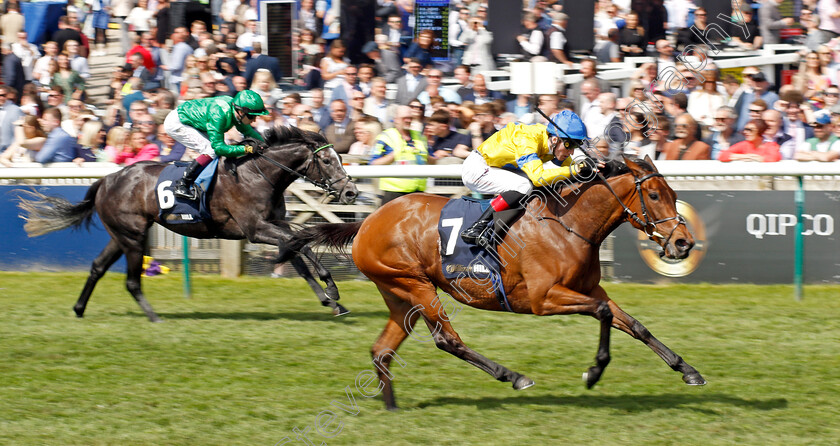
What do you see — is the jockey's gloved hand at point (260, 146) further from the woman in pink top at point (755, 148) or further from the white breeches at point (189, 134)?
the woman in pink top at point (755, 148)

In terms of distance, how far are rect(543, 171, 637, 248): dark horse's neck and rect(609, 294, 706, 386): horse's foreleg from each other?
0.40 meters

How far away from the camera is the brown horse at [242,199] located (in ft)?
24.9

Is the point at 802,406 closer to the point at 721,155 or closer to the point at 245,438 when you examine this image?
the point at 245,438

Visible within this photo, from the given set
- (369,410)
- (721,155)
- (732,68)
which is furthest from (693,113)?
(369,410)

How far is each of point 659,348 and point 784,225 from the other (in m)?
3.41

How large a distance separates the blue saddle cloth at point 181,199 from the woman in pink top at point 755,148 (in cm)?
408

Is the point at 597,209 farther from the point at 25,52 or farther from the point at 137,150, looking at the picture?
the point at 25,52

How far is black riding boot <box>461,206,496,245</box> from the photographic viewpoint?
16.9ft

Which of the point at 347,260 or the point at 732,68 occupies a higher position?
the point at 732,68

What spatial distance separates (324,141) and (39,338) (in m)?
2.42

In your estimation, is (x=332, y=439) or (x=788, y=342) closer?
(x=332, y=439)

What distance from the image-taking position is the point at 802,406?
5.00 metres

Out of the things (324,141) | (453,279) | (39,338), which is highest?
(324,141)

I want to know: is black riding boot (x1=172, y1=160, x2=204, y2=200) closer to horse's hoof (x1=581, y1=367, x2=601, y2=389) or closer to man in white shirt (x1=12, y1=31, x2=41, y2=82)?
horse's hoof (x1=581, y1=367, x2=601, y2=389)
